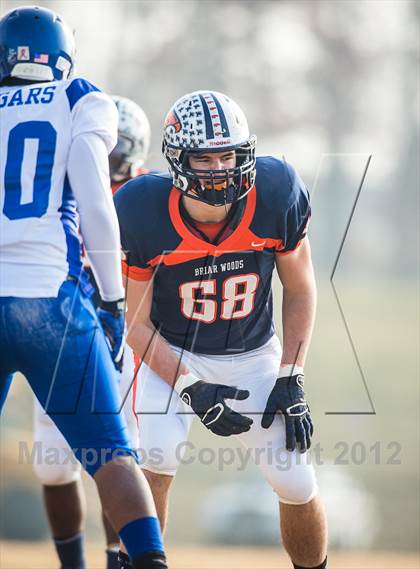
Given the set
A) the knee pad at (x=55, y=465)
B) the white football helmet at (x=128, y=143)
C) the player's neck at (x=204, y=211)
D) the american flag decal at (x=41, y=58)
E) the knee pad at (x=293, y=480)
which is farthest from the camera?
the white football helmet at (x=128, y=143)

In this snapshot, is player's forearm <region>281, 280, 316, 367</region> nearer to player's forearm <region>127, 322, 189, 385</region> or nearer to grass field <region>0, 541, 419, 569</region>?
player's forearm <region>127, 322, 189, 385</region>

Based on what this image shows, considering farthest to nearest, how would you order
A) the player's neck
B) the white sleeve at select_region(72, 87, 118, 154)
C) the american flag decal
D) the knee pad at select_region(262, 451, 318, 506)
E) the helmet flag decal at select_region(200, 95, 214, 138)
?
1. the player's neck
2. the helmet flag decal at select_region(200, 95, 214, 138)
3. the knee pad at select_region(262, 451, 318, 506)
4. the american flag decal
5. the white sleeve at select_region(72, 87, 118, 154)

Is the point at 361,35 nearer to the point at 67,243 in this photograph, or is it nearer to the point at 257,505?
the point at 257,505

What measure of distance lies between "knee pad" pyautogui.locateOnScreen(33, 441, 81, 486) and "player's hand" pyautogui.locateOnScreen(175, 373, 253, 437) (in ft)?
2.61

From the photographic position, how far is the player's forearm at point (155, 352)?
324 cm

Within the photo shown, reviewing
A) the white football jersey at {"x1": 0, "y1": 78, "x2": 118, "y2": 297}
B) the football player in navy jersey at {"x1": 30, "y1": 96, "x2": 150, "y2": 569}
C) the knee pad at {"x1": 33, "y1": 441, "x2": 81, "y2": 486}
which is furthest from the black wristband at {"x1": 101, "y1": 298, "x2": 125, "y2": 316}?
the knee pad at {"x1": 33, "y1": 441, "x2": 81, "y2": 486}

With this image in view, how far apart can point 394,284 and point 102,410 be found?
1230 cm

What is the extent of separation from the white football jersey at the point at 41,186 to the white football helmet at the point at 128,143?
1.72 meters

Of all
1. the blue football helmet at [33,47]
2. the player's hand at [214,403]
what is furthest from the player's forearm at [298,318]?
the blue football helmet at [33,47]

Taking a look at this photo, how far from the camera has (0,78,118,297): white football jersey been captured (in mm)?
2578

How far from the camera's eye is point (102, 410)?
99.3 inches

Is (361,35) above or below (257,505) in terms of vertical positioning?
above

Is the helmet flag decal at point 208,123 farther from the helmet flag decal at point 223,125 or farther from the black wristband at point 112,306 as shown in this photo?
the black wristband at point 112,306

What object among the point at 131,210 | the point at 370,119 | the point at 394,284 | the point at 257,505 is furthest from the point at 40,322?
the point at 370,119
